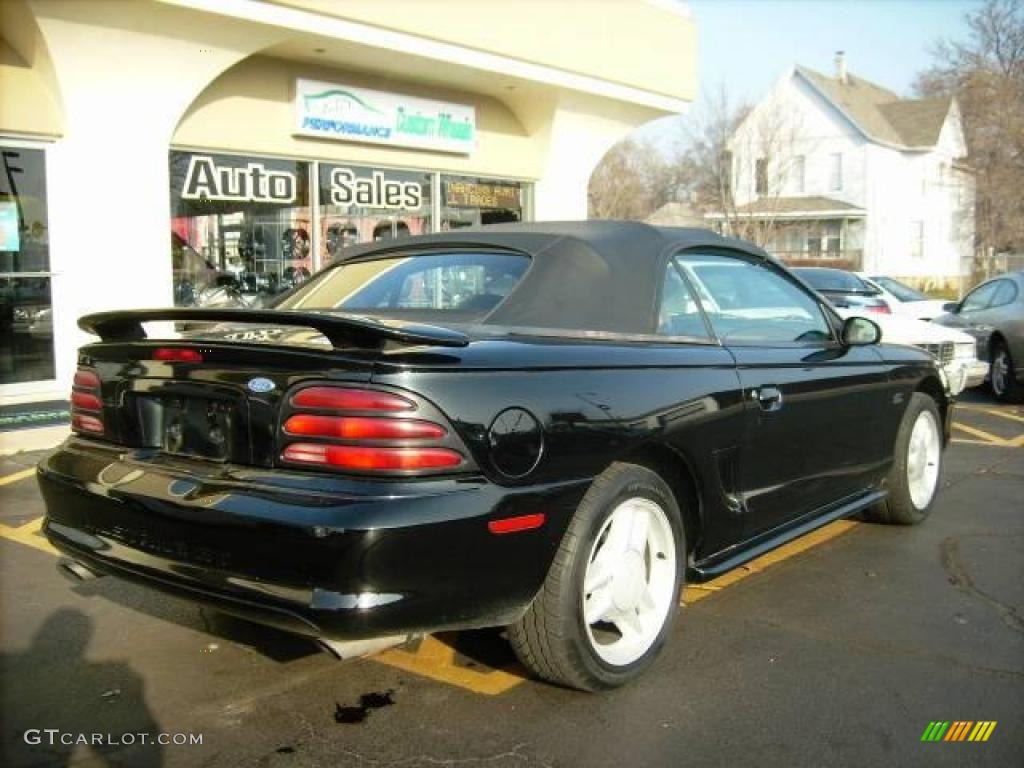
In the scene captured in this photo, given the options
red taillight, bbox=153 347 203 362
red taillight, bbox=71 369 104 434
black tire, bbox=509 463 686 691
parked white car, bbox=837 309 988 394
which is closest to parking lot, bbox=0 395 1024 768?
black tire, bbox=509 463 686 691

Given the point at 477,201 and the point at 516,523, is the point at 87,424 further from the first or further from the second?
the point at 477,201

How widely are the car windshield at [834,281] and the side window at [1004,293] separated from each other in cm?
382

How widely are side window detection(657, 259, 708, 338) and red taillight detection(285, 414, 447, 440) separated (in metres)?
1.36

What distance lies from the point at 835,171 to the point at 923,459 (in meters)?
37.7

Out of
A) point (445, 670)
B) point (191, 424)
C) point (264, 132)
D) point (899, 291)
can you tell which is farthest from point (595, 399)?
point (899, 291)

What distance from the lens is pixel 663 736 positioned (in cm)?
295

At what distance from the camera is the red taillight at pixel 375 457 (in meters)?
2.64

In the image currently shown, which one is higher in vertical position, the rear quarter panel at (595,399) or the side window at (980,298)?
the side window at (980,298)

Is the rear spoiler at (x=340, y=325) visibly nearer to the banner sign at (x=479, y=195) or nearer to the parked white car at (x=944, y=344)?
the parked white car at (x=944, y=344)

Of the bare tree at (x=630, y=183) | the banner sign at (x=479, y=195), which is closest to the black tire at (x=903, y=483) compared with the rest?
the banner sign at (x=479, y=195)

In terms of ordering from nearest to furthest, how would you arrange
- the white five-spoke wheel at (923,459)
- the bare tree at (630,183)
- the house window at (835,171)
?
1. the white five-spoke wheel at (923,459)
2. the house window at (835,171)
3. the bare tree at (630,183)

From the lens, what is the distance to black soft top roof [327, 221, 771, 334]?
3549 millimetres

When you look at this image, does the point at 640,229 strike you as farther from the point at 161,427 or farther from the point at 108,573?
the point at 108,573

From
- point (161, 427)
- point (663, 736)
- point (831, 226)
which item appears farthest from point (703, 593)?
point (831, 226)
